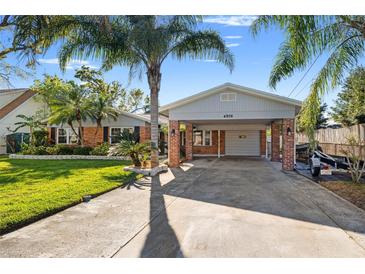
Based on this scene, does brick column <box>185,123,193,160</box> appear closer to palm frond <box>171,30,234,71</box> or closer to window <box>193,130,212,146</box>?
window <box>193,130,212,146</box>

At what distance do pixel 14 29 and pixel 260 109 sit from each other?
10617 millimetres

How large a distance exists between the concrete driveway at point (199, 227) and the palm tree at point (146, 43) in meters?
5.35

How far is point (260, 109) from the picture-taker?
45.3 feet

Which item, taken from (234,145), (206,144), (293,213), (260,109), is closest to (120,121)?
(206,144)

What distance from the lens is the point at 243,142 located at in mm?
22375

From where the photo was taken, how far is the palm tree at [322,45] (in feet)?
22.5

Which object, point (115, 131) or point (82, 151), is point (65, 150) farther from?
point (115, 131)

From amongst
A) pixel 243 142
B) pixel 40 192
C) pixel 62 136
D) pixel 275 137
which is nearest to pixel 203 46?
pixel 40 192

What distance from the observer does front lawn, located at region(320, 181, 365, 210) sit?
22.6 ft

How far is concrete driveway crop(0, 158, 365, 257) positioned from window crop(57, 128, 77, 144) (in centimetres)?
1580

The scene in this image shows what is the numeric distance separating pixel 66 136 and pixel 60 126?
0.91m
